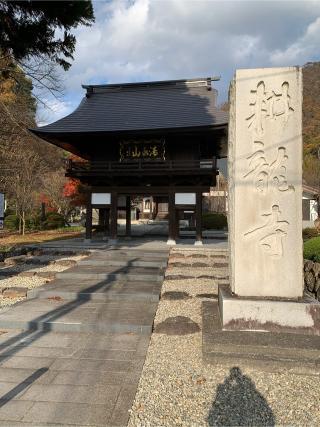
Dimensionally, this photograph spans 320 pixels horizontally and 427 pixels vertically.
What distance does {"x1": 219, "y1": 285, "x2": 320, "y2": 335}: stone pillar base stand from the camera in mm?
4328

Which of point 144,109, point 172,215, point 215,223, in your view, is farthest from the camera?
point 215,223

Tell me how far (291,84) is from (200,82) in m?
15.5

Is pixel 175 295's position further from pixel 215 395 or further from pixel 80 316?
pixel 215 395

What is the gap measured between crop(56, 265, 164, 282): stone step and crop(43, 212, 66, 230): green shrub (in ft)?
59.4

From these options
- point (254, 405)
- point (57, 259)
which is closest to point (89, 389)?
point (254, 405)

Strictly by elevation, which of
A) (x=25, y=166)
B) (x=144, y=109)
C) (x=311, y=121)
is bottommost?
(x=25, y=166)

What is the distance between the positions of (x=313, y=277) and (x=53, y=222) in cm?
2232

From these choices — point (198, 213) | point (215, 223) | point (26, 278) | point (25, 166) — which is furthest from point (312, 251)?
point (25, 166)

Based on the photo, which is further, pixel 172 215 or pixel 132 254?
pixel 172 215

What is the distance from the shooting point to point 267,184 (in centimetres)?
458

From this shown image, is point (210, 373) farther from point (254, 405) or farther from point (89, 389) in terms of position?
point (89, 389)

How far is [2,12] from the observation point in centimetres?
670

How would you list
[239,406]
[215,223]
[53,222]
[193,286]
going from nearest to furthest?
[239,406], [193,286], [215,223], [53,222]

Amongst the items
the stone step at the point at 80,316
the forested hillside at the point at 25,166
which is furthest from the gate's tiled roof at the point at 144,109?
the stone step at the point at 80,316
